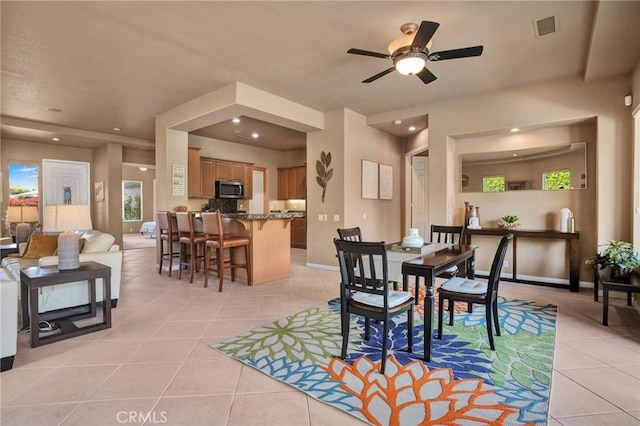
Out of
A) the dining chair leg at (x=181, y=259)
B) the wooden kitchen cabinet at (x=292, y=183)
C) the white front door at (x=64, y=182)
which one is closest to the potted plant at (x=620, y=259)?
the dining chair leg at (x=181, y=259)

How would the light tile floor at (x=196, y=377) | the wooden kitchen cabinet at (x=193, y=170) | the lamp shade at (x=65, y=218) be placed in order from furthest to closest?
the wooden kitchen cabinet at (x=193, y=170)
the lamp shade at (x=65, y=218)
the light tile floor at (x=196, y=377)

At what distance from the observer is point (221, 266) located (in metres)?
4.26

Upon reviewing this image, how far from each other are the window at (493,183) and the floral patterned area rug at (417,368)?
7.49 feet

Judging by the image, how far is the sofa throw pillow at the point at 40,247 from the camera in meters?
3.97

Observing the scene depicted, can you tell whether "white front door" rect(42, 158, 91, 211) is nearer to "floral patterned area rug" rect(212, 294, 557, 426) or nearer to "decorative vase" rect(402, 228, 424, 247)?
"floral patterned area rug" rect(212, 294, 557, 426)

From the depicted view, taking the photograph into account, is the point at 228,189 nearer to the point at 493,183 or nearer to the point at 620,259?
the point at 493,183

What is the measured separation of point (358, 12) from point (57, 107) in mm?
5630

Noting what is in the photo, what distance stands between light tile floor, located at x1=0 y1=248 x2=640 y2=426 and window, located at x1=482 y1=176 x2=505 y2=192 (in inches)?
77.7

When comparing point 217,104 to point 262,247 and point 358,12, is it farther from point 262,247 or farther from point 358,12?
point 358,12

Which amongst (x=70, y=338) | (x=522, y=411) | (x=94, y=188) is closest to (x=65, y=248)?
(x=70, y=338)

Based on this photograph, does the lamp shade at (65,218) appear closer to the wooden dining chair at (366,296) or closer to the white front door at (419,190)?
the wooden dining chair at (366,296)

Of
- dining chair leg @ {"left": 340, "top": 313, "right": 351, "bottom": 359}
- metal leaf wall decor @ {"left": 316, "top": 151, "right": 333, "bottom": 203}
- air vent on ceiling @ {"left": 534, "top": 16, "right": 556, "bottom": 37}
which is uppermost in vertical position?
air vent on ceiling @ {"left": 534, "top": 16, "right": 556, "bottom": 37}

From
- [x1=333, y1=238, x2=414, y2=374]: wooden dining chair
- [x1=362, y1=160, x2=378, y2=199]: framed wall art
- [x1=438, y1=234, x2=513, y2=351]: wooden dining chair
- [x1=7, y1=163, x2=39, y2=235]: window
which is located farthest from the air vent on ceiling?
[x1=7, y1=163, x2=39, y2=235]: window

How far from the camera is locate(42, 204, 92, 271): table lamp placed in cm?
288
